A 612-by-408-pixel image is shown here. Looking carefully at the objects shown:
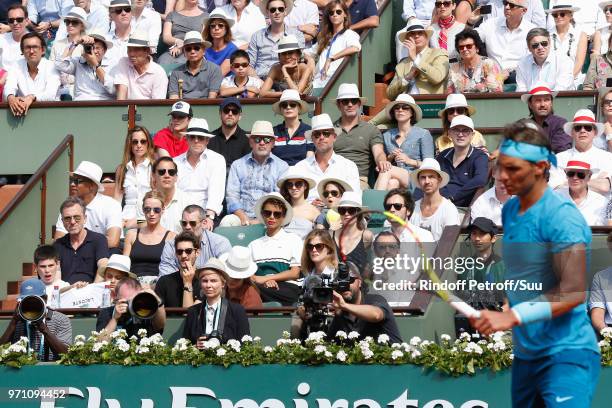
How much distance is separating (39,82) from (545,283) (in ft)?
31.5

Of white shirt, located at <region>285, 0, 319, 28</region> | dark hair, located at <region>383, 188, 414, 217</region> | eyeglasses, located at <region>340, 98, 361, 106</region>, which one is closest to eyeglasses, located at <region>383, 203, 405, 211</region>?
dark hair, located at <region>383, 188, 414, 217</region>

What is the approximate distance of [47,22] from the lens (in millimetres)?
17484

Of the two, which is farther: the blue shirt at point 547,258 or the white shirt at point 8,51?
the white shirt at point 8,51

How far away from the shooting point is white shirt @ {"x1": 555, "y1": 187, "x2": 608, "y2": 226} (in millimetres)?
11820

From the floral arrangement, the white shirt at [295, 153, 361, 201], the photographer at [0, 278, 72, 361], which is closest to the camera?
the floral arrangement

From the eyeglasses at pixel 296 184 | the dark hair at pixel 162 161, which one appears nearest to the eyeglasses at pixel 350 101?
the eyeglasses at pixel 296 184

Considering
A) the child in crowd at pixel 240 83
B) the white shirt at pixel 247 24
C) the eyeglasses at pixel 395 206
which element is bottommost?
the eyeglasses at pixel 395 206

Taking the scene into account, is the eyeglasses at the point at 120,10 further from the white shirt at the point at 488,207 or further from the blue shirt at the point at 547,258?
the blue shirt at the point at 547,258

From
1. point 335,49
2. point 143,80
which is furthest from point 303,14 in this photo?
point 143,80

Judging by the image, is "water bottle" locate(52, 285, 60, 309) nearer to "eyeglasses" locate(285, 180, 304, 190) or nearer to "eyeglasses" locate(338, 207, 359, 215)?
"eyeglasses" locate(285, 180, 304, 190)

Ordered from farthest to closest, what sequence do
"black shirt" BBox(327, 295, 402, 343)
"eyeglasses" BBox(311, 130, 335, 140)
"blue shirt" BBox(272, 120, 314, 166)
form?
"blue shirt" BBox(272, 120, 314, 166) → "eyeglasses" BBox(311, 130, 335, 140) → "black shirt" BBox(327, 295, 402, 343)

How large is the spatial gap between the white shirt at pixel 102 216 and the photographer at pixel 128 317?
231 cm

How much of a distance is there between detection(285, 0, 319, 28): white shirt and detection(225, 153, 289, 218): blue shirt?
334 cm

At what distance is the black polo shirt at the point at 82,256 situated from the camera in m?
12.3
